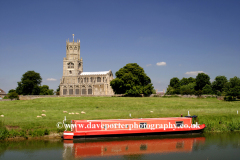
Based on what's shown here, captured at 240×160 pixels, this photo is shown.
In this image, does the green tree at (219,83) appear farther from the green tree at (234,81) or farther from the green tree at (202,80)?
the green tree at (234,81)

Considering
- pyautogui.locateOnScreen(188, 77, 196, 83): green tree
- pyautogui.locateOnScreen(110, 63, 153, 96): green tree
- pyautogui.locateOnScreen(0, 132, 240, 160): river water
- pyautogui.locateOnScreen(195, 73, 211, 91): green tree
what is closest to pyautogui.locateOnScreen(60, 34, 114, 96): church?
pyautogui.locateOnScreen(110, 63, 153, 96): green tree

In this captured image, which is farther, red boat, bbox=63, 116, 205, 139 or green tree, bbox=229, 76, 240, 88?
green tree, bbox=229, 76, 240, 88

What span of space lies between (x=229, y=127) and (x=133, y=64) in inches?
1942

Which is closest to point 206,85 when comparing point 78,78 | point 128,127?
point 78,78

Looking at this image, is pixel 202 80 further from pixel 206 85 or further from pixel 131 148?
pixel 131 148

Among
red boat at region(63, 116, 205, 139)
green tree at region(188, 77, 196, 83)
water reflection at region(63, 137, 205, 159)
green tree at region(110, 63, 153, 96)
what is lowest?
water reflection at region(63, 137, 205, 159)

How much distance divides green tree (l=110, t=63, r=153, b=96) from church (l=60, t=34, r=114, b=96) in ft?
63.5

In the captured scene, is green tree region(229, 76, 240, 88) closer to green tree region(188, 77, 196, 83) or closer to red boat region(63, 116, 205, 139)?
green tree region(188, 77, 196, 83)

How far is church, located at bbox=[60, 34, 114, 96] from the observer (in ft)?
308

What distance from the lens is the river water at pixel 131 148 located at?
68.5 feet

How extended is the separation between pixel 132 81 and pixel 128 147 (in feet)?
157

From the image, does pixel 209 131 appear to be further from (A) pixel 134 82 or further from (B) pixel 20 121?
(A) pixel 134 82

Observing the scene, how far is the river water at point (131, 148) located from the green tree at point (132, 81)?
43555mm

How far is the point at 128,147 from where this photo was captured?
2348 centimetres
